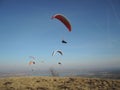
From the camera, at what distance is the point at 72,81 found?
2545cm

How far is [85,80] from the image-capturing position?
25.8m

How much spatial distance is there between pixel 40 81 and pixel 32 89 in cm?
233

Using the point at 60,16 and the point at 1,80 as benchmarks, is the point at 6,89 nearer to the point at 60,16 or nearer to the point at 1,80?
the point at 1,80

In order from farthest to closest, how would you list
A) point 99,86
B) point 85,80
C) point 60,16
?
point 85,80, point 99,86, point 60,16

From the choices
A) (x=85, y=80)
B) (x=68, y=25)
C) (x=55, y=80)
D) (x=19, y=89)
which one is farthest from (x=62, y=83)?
(x=68, y=25)

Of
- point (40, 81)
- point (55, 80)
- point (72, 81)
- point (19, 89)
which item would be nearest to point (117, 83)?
point (72, 81)

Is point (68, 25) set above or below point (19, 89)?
above

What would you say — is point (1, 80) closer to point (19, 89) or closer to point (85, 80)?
point (19, 89)

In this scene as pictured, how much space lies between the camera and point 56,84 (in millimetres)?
24391

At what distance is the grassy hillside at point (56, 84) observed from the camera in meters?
23.5

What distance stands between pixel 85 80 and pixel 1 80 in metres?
9.43

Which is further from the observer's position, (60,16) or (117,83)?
(117,83)

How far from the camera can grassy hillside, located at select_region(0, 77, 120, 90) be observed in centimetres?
2350

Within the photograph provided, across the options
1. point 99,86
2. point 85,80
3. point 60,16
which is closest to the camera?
point 60,16
